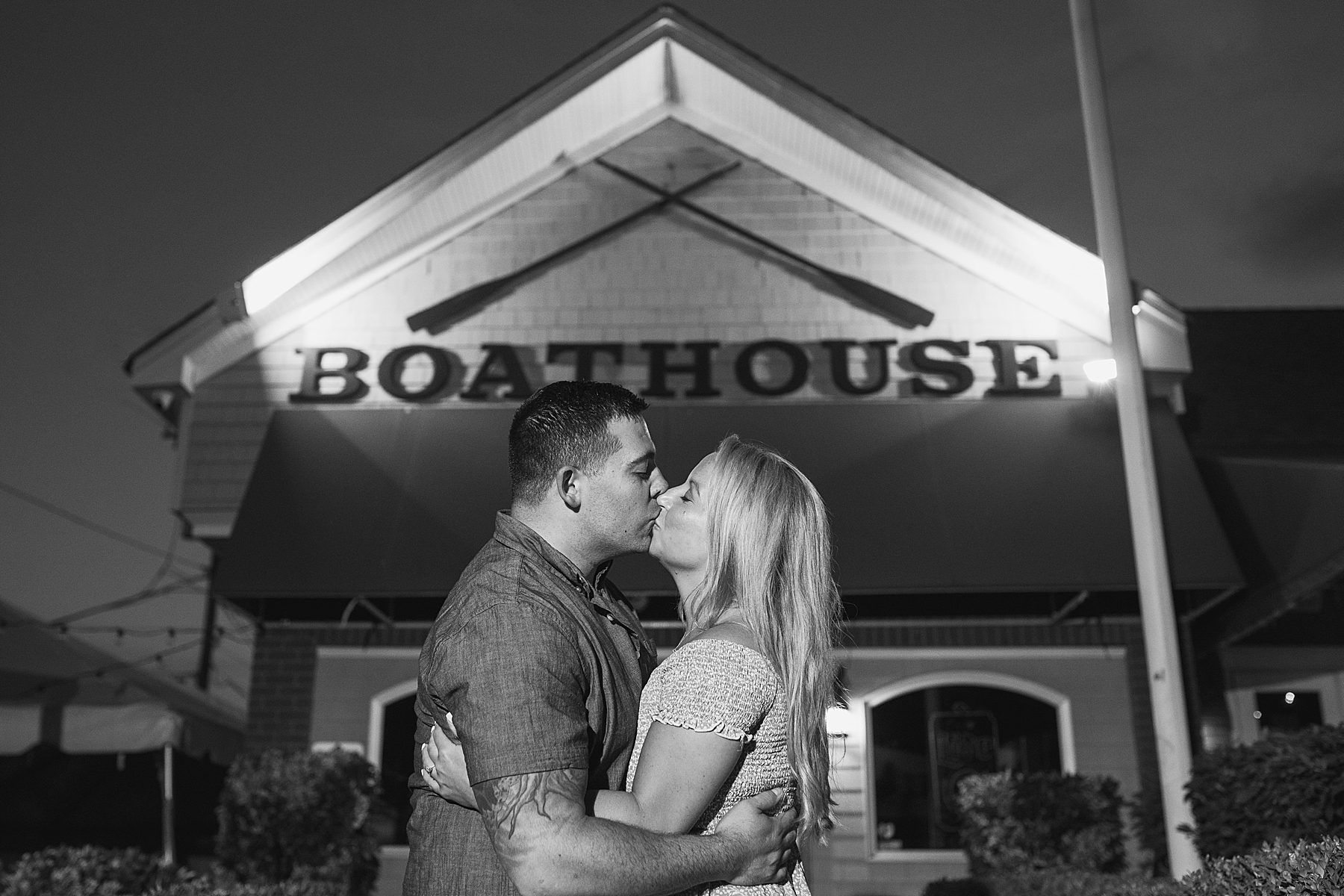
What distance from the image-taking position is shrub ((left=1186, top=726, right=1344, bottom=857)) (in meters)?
5.68

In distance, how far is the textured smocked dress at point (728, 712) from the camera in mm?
2629

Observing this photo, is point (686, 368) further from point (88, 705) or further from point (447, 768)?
point (447, 768)

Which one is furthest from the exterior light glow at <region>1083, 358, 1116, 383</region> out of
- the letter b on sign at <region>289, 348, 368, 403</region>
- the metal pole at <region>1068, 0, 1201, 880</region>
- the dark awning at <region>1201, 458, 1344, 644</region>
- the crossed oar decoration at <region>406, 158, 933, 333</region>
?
the letter b on sign at <region>289, 348, 368, 403</region>

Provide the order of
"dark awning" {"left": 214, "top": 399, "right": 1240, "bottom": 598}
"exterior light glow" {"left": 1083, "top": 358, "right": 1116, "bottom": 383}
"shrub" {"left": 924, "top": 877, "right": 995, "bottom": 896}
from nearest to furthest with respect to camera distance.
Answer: "shrub" {"left": 924, "top": 877, "right": 995, "bottom": 896}
"dark awning" {"left": 214, "top": 399, "right": 1240, "bottom": 598}
"exterior light glow" {"left": 1083, "top": 358, "right": 1116, "bottom": 383}

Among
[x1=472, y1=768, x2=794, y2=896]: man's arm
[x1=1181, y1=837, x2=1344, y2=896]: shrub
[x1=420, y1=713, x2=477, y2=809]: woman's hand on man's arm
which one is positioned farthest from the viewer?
[x1=1181, y1=837, x2=1344, y2=896]: shrub

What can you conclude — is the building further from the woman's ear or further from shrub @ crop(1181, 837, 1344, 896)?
the woman's ear

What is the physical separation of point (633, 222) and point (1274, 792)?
8334 millimetres

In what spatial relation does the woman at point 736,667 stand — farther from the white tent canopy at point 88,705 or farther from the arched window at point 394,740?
the white tent canopy at point 88,705

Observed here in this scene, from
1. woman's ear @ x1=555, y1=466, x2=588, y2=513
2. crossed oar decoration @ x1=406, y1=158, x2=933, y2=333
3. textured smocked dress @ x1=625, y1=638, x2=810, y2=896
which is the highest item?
crossed oar decoration @ x1=406, y1=158, x2=933, y2=333

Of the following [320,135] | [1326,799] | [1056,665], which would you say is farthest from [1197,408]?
[320,135]

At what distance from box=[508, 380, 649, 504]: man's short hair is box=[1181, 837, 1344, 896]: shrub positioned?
284cm

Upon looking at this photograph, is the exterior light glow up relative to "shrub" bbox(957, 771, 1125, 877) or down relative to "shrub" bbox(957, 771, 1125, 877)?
up

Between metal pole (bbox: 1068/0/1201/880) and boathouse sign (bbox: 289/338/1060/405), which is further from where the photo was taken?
boathouse sign (bbox: 289/338/1060/405)

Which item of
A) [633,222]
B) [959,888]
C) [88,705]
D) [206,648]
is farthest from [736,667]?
[206,648]
